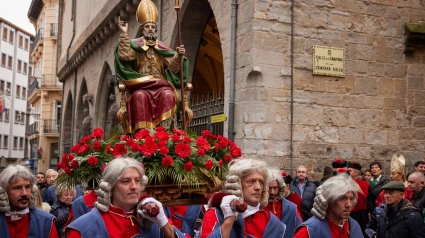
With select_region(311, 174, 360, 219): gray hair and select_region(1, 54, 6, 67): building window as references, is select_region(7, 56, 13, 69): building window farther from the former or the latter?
select_region(311, 174, 360, 219): gray hair

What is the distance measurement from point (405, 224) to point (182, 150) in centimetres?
258

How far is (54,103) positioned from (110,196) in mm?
45550

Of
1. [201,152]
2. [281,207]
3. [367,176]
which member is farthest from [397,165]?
[201,152]

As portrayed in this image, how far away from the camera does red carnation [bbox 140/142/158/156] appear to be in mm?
5246

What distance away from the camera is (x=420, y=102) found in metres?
12.0

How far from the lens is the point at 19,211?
4.66m

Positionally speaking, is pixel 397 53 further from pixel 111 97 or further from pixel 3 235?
pixel 111 97

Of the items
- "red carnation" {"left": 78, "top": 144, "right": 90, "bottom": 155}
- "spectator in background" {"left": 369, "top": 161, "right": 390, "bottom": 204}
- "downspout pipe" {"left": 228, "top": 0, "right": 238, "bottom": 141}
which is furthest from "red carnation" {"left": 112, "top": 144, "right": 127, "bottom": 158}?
"downspout pipe" {"left": 228, "top": 0, "right": 238, "bottom": 141}

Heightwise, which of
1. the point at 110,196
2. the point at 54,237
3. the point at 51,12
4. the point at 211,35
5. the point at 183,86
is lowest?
the point at 54,237

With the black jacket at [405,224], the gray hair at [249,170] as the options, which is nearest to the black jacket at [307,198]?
the black jacket at [405,224]

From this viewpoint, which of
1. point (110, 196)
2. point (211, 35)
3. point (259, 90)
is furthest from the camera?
point (211, 35)

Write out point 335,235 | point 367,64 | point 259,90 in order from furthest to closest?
point 367,64 → point 259,90 → point 335,235

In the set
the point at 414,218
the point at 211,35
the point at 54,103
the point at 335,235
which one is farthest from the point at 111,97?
the point at 54,103

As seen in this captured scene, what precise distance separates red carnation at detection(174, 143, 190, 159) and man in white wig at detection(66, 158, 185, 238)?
4.67 feet
